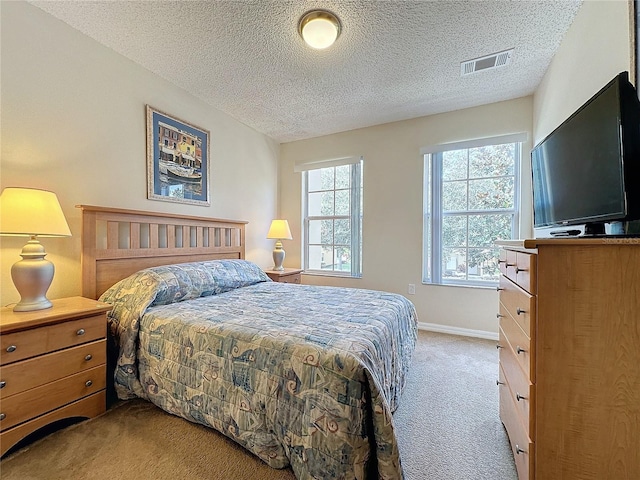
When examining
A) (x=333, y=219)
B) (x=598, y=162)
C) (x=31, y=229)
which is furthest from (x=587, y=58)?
(x=31, y=229)

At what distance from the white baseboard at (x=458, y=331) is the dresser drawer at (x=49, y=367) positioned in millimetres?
3168

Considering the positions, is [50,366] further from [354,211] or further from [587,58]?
[587,58]

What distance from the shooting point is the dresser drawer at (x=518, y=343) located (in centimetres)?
98

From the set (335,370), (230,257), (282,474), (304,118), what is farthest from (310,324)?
(304,118)

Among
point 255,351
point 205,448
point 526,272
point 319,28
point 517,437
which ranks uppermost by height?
point 319,28

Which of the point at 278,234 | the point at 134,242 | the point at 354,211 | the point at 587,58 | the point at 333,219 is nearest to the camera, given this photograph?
the point at 587,58

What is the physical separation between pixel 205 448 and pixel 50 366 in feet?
3.14

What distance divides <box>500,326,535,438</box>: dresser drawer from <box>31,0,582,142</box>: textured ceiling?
2.16 metres

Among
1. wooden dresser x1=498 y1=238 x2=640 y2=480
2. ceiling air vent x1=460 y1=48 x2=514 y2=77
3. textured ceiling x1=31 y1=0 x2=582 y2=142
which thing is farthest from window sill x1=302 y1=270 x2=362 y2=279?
wooden dresser x1=498 y1=238 x2=640 y2=480

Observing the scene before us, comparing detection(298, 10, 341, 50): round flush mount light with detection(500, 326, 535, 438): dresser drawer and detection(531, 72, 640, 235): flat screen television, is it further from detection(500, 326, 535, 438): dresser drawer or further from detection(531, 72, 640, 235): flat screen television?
detection(500, 326, 535, 438): dresser drawer

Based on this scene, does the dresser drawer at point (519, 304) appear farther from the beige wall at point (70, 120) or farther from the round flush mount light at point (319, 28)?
the beige wall at point (70, 120)

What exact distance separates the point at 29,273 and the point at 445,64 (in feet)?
10.9

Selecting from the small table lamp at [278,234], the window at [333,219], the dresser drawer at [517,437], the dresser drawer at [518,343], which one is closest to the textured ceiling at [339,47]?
the window at [333,219]

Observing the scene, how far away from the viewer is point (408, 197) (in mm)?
3461
